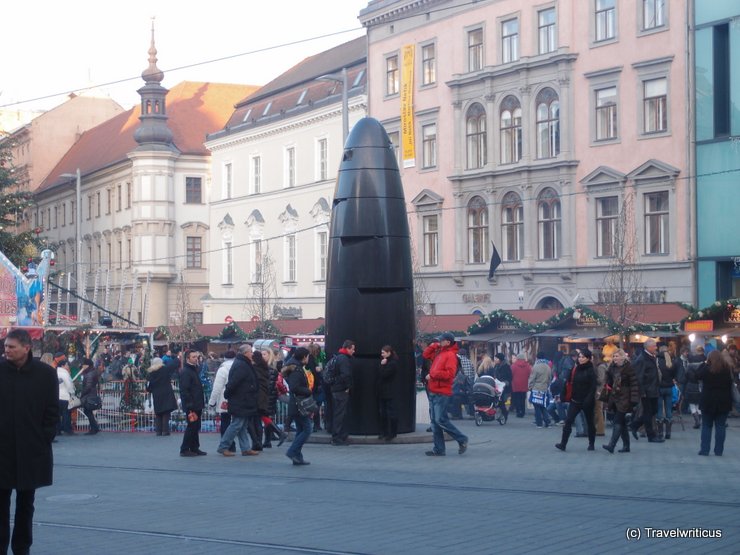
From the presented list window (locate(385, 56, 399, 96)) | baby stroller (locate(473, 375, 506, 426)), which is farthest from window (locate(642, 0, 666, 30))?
baby stroller (locate(473, 375, 506, 426))

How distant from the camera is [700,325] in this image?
31125mm

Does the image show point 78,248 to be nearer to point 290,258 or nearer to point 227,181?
point 290,258

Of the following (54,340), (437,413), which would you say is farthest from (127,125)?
(437,413)

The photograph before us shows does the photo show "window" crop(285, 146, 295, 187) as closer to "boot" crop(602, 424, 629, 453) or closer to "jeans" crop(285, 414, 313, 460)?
"boot" crop(602, 424, 629, 453)

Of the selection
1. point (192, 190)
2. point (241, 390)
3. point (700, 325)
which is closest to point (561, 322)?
point (700, 325)

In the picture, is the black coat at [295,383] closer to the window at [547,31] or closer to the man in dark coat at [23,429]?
the man in dark coat at [23,429]

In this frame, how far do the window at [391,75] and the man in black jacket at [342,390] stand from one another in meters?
33.5

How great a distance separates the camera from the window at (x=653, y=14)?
134 ft

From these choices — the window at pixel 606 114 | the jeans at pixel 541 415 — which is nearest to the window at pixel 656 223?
the window at pixel 606 114

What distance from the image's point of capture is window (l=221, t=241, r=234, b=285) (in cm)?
6769

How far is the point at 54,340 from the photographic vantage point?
29.7 meters

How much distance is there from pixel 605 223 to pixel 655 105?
175 inches

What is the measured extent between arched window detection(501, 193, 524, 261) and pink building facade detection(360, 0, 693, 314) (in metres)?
0.05

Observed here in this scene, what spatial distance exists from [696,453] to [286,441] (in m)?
7.48
